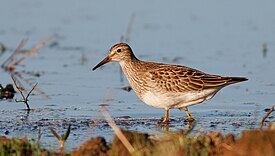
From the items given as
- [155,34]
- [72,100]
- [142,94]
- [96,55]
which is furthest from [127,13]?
[142,94]

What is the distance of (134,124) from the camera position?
899cm

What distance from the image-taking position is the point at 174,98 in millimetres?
9219

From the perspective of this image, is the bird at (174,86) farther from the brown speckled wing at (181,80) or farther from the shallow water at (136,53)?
the shallow water at (136,53)

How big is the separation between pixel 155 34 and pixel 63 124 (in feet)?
21.9

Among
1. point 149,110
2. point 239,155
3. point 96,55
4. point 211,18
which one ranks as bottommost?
point 239,155

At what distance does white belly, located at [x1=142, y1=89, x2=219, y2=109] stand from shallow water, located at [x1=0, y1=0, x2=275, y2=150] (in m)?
0.24

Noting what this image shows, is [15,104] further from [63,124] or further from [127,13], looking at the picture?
[127,13]

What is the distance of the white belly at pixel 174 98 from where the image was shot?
916 cm

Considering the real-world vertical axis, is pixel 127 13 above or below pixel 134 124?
above

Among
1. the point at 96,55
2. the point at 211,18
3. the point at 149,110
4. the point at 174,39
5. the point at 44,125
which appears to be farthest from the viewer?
the point at 211,18

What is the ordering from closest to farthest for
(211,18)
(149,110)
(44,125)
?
(44,125)
(149,110)
(211,18)

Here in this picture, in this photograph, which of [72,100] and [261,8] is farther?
[261,8]

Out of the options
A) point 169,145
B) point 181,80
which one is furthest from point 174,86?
point 169,145

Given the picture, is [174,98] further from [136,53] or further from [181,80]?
[136,53]
